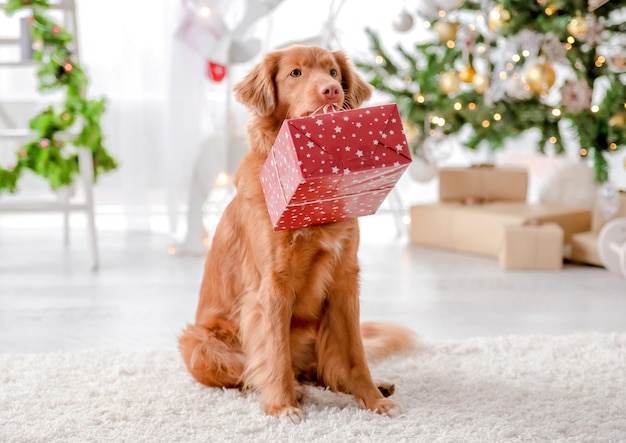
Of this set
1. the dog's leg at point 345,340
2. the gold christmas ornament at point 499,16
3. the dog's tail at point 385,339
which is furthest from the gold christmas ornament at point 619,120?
the dog's leg at point 345,340

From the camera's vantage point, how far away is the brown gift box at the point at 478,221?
3.75m

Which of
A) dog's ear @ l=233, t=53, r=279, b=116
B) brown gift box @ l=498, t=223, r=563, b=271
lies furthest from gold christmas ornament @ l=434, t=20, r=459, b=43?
dog's ear @ l=233, t=53, r=279, b=116

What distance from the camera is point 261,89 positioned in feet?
6.27

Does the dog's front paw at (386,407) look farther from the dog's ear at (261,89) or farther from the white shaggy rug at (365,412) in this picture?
the dog's ear at (261,89)

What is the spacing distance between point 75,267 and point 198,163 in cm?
74

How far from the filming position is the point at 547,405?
6.39 ft

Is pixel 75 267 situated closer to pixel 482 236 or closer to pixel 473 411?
pixel 482 236

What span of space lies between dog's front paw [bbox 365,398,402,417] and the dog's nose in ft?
2.28

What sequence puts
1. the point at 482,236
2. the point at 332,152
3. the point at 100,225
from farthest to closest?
the point at 100,225, the point at 482,236, the point at 332,152

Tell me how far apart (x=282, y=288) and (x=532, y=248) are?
6.32 ft

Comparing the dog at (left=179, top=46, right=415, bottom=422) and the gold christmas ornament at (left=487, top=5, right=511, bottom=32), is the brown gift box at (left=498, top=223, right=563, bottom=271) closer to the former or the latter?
the gold christmas ornament at (left=487, top=5, right=511, bottom=32)

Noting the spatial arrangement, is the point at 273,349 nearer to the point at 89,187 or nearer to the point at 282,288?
the point at 282,288

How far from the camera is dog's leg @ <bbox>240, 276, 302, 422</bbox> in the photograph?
6.16 ft

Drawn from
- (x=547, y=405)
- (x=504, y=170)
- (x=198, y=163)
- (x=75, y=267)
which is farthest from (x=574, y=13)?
(x=75, y=267)
